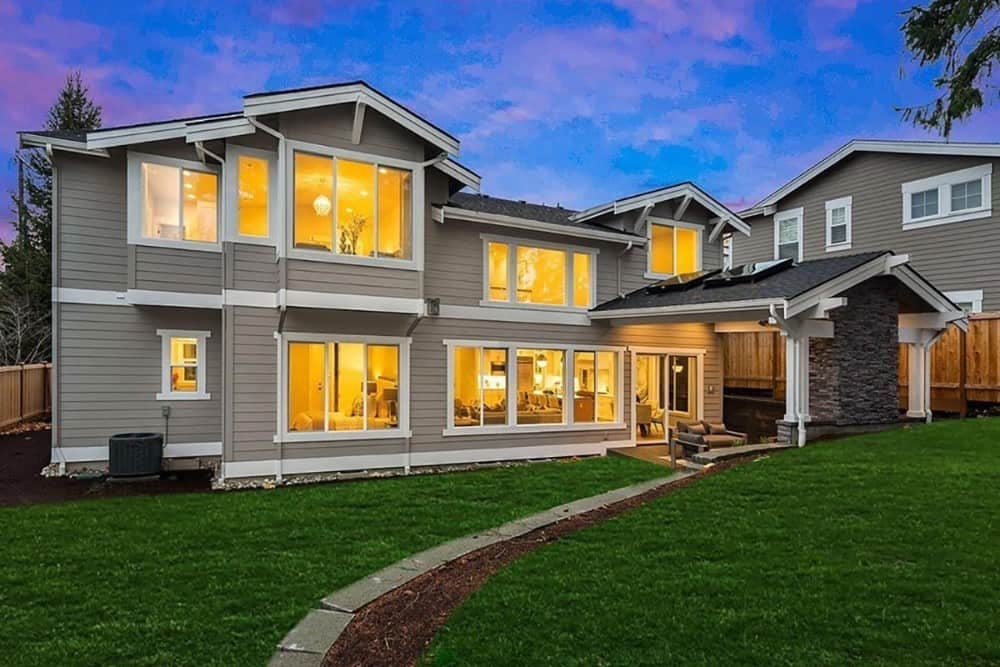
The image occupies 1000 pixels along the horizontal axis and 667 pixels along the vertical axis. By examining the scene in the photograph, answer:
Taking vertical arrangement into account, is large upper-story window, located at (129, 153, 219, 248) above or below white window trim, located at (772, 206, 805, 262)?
below

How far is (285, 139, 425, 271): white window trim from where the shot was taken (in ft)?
32.8

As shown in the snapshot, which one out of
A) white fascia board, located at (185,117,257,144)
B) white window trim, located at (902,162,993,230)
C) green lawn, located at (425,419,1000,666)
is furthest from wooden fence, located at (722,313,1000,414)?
white fascia board, located at (185,117,257,144)

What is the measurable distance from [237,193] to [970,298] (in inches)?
718

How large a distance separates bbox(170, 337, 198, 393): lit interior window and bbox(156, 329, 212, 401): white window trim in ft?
0.22

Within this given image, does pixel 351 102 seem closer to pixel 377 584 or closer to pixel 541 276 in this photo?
pixel 541 276

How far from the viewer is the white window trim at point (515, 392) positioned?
12141mm

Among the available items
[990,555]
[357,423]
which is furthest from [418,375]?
[990,555]

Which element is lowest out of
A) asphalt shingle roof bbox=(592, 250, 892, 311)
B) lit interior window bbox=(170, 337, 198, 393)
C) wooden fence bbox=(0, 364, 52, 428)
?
wooden fence bbox=(0, 364, 52, 428)

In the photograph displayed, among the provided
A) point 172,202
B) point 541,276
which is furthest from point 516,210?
point 172,202

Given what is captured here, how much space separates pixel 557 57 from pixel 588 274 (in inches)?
634

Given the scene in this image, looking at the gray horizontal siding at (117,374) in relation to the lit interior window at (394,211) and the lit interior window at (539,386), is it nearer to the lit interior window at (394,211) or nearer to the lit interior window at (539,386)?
the lit interior window at (394,211)

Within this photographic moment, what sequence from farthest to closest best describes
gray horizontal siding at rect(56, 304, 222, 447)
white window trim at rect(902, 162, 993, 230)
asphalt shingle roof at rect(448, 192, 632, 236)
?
white window trim at rect(902, 162, 993, 230) < asphalt shingle roof at rect(448, 192, 632, 236) < gray horizontal siding at rect(56, 304, 222, 447)

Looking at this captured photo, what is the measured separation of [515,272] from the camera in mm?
12977

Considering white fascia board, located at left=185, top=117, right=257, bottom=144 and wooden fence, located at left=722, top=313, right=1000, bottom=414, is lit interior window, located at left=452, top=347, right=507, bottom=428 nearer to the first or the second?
white fascia board, located at left=185, top=117, right=257, bottom=144
